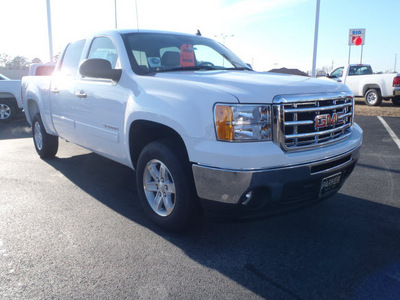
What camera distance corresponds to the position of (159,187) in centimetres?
337

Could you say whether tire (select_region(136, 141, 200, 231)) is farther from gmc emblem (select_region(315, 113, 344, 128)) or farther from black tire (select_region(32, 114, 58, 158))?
black tire (select_region(32, 114, 58, 158))

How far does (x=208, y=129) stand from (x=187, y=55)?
69.7 inches

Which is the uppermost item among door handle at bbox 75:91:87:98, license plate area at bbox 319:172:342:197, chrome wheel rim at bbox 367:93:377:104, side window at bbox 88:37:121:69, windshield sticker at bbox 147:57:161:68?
side window at bbox 88:37:121:69

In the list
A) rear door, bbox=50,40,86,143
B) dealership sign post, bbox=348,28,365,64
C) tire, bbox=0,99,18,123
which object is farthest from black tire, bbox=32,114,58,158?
dealership sign post, bbox=348,28,365,64

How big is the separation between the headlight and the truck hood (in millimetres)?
75

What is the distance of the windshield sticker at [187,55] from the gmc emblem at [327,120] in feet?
5.54

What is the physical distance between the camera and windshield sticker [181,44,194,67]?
4109 mm

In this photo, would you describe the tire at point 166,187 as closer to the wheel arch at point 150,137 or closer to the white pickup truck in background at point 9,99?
the wheel arch at point 150,137

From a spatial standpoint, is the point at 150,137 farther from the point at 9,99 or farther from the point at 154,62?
the point at 9,99

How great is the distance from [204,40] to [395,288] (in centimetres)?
352

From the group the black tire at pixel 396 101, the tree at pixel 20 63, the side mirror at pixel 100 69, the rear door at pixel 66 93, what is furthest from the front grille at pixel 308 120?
the tree at pixel 20 63

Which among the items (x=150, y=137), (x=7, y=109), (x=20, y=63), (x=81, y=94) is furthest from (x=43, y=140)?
(x=20, y=63)

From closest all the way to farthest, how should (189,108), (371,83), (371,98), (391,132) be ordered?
(189,108) < (391,132) < (371,83) < (371,98)

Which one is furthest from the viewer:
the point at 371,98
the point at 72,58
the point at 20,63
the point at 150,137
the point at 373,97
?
the point at 20,63
